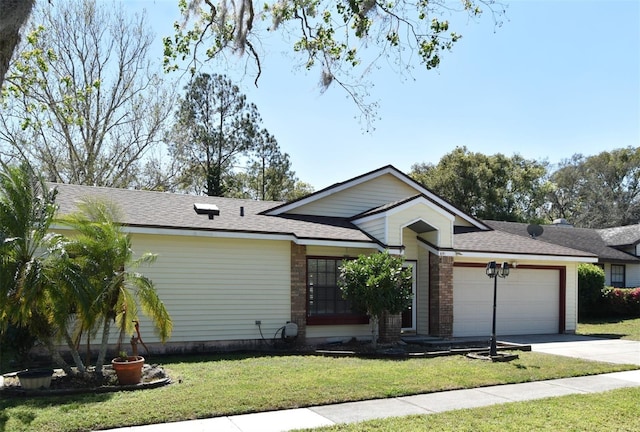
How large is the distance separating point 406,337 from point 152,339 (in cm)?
707

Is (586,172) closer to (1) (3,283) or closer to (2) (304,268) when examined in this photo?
(2) (304,268)

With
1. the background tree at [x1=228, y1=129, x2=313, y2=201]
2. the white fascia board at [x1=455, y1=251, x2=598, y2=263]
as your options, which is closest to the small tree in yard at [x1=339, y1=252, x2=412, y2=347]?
the white fascia board at [x1=455, y1=251, x2=598, y2=263]

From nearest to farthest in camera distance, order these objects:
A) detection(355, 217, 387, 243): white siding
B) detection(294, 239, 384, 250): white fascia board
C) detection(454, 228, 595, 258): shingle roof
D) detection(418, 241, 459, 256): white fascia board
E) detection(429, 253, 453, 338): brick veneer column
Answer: detection(294, 239, 384, 250): white fascia board, detection(355, 217, 387, 243): white siding, detection(429, 253, 453, 338): brick veneer column, detection(418, 241, 459, 256): white fascia board, detection(454, 228, 595, 258): shingle roof

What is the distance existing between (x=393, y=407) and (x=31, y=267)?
582cm

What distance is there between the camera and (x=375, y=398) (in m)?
7.69

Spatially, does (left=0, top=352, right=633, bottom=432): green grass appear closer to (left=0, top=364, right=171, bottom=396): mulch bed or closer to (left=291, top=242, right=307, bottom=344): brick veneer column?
(left=0, top=364, right=171, bottom=396): mulch bed

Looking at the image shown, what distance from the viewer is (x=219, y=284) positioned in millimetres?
12539

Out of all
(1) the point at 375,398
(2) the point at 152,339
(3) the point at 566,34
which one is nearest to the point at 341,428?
(1) the point at 375,398

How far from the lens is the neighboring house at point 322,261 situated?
1222 centimetres

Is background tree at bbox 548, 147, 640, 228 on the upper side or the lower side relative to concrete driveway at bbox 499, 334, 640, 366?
upper

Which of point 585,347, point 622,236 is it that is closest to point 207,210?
point 585,347

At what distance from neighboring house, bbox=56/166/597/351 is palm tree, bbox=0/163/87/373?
299cm

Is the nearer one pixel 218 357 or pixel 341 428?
pixel 341 428

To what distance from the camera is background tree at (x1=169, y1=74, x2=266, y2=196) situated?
105 ft
